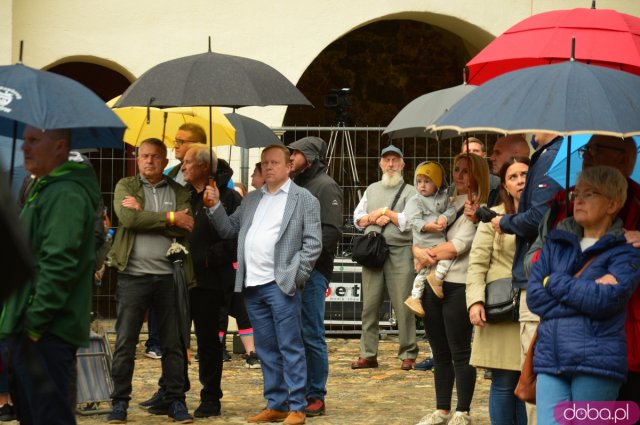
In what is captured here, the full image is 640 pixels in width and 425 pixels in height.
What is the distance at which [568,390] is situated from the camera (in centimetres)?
488

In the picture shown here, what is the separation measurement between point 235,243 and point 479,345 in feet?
7.09

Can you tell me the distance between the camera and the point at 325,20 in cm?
1409

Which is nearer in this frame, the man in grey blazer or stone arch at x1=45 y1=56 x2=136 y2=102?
the man in grey blazer

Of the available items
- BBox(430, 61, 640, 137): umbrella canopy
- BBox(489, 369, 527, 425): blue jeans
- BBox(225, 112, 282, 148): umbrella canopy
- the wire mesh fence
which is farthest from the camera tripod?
BBox(430, 61, 640, 137): umbrella canopy

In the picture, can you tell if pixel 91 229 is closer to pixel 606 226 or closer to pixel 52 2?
pixel 606 226

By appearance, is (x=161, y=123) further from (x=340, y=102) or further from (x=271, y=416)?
(x=340, y=102)

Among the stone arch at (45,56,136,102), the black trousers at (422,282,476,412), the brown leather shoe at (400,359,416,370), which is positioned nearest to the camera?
the black trousers at (422,282,476,412)

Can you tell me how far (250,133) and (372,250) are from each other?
1.69 meters

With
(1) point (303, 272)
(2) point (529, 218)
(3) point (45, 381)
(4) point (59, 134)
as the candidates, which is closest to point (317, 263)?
(1) point (303, 272)

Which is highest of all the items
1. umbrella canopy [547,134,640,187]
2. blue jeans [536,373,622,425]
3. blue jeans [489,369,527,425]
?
umbrella canopy [547,134,640,187]

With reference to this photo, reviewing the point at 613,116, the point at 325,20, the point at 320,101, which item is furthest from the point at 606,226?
the point at 320,101

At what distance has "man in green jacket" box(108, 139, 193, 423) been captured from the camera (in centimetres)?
772

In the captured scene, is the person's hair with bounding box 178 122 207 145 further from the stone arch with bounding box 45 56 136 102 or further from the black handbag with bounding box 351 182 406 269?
the stone arch with bounding box 45 56 136 102
